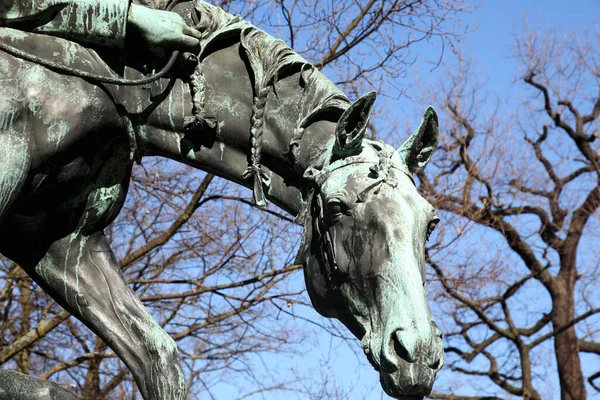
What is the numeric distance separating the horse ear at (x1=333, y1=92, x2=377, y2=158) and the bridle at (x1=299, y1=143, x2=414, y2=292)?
4 cm

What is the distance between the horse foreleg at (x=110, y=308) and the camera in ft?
13.4

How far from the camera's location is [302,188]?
3980 mm

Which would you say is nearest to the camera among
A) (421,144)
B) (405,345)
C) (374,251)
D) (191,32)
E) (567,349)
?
(405,345)

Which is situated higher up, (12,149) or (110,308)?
(12,149)

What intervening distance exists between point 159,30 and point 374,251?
4.18 ft

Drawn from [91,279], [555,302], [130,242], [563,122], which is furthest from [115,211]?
[563,122]

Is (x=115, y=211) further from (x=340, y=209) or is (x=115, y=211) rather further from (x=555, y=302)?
(x=555, y=302)

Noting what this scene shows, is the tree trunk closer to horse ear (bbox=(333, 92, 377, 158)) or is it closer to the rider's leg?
horse ear (bbox=(333, 92, 377, 158))

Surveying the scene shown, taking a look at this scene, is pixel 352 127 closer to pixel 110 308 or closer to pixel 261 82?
pixel 261 82

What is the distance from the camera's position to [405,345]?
338 centimetres

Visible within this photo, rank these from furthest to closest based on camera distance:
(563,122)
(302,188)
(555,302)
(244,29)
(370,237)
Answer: (563,122) < (555,302) < (244,29) < (302,188) < (370,237)

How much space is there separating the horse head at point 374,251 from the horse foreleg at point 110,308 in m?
0.68

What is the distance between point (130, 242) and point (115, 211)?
712 cm

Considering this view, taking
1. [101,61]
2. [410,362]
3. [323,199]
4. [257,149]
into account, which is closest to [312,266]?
[323,199]
